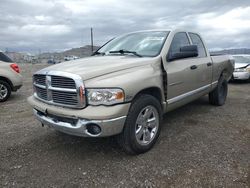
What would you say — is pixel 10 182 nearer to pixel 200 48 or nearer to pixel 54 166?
pixel 54 166

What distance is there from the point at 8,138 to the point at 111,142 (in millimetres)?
1850

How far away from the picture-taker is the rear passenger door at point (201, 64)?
15.6ft

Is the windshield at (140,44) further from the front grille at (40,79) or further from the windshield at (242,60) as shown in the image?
the windshield at (242,60)

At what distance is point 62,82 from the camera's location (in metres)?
3.08

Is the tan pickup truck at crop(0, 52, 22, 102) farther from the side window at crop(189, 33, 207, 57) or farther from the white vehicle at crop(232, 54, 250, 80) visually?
the white vehicle at crop(232, 54, 250, 80)

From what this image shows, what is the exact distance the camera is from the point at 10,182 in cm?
287

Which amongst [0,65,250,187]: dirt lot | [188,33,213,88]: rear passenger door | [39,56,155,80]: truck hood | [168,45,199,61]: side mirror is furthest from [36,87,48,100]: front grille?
[188,33,213,88]: rear passenger door

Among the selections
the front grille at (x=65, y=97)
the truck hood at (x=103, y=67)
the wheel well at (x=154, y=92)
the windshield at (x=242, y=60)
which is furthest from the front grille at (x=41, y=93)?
the windshield at (x=242, y=60)

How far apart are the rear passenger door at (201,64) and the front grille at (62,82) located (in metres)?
2.61

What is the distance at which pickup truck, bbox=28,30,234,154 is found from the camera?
2910mm

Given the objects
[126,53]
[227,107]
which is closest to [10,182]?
[126,53]

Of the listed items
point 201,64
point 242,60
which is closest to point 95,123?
point 201,64

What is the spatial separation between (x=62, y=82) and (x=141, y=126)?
1236 mm

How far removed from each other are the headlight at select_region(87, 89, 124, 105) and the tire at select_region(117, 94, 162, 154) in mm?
314
